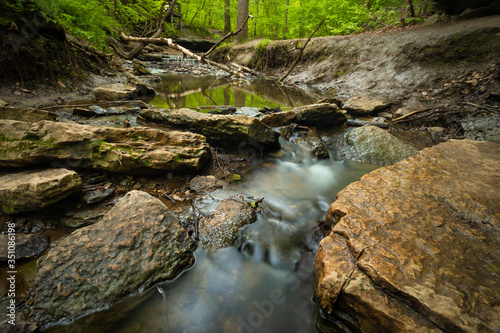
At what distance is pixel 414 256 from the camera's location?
→ 151 cm

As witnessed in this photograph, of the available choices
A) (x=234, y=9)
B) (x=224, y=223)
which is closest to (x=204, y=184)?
(x=224, y=223)

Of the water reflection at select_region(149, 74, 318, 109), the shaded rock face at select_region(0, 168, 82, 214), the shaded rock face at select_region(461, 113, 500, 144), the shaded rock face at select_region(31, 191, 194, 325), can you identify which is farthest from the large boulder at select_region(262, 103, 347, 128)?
the shaded rock face at select_region(0, 168, 82, 214)

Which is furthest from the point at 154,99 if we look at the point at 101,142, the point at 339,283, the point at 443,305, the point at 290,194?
the point at 443,305

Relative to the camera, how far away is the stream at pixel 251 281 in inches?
65.0

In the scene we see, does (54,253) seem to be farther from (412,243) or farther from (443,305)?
(412,243)

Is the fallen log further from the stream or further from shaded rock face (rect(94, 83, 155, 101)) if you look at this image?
shaded rock face (rect(94, 83, 155, 101))

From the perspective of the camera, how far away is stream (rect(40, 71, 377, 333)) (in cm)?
165

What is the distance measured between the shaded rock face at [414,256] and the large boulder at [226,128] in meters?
2.23

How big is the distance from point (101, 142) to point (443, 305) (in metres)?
3.94

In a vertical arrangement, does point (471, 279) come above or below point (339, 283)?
above

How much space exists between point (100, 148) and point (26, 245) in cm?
139

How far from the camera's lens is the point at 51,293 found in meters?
1.55

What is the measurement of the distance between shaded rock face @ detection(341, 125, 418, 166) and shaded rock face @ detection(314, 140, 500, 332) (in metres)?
1.83

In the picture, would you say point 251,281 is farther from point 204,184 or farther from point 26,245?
point 26,245
